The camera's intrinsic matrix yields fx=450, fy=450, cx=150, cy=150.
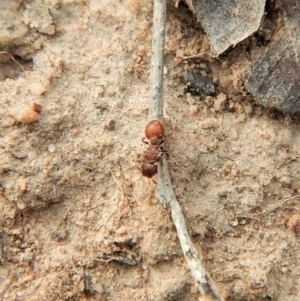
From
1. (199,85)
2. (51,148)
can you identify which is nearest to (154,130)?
(199,85)

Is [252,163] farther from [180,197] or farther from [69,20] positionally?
[69,20]

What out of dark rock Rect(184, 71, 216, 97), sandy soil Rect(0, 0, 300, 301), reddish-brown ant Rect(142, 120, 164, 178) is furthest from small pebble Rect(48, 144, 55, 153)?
dark rock Rect(184, 71, 216, 97)

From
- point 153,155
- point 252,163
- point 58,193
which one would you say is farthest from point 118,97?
point 252,163

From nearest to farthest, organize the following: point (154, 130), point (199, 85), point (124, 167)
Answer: point (154, 130) < point (124, 167) < point (199, 85)

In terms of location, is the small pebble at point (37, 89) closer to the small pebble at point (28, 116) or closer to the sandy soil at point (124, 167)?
the sandy soil at point (124, 167)

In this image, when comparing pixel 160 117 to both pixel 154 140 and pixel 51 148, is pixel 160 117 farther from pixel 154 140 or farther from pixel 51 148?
pixel 51 148

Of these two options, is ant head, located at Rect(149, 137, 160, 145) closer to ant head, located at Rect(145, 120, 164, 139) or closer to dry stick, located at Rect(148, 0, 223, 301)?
ant head, located at Rect(145, 120, 164, 139)

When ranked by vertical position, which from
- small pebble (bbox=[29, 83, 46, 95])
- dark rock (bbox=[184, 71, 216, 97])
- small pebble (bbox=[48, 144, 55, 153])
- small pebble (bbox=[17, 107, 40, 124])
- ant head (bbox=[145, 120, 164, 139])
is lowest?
small pebble (bbox=[48, 144, 55, 153])
